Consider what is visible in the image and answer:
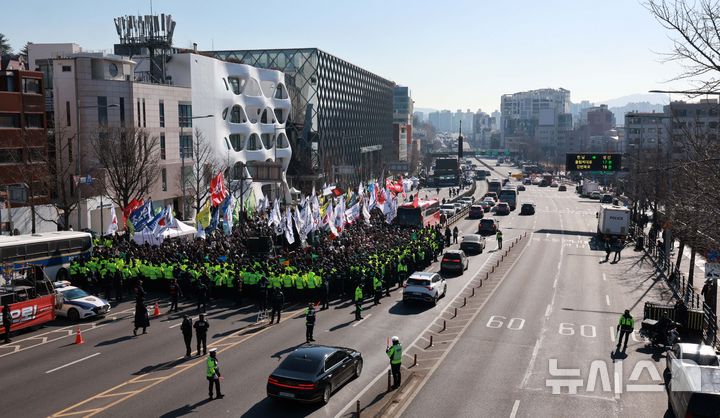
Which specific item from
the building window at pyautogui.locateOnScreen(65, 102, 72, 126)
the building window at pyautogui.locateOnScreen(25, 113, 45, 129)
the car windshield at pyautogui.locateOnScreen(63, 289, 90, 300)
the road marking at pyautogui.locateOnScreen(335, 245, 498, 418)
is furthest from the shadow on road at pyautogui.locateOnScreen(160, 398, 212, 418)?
the building window at pyautogui.locateOnScreen(65, 102, 72, 126)

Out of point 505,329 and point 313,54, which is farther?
point 313,54

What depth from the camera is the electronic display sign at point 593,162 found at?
60.9 metres

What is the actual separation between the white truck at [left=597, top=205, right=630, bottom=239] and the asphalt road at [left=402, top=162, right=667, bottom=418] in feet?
40.6

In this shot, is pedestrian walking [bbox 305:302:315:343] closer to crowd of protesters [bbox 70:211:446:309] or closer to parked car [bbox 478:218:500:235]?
crowd of protesters [bbox 70:211:446:309]

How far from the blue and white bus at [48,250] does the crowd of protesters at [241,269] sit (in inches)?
36.0

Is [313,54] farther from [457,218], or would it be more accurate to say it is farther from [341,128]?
[457,218]

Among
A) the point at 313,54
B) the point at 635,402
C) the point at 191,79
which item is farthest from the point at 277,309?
the point at 313,54

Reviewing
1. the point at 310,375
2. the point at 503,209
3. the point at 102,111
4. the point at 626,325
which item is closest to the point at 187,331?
the point at 310,375

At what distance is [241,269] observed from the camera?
31062 millimetres

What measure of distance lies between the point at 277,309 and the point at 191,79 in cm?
4461

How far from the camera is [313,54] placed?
108 metres

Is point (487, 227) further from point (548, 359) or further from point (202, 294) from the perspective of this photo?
point (548, 359)

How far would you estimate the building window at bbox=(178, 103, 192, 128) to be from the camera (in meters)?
63.9

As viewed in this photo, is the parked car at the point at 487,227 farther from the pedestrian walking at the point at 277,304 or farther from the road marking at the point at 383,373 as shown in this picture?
the pedestrian walking at the point at 277,304
